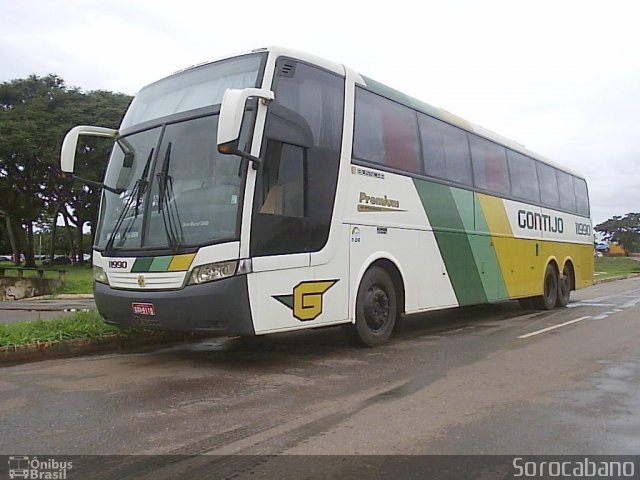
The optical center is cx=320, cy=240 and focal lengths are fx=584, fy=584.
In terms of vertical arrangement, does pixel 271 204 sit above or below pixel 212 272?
above

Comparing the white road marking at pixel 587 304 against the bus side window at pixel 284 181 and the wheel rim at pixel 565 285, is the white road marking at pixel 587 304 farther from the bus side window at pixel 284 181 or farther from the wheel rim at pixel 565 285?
the bus side window at pixel 284 181

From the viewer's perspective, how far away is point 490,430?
4.37 meters

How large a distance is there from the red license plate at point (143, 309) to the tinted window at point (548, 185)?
10007mm

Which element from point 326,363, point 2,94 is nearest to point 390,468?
point 326,363

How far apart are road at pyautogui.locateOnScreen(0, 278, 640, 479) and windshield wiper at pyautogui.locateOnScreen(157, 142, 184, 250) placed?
1.47 metres

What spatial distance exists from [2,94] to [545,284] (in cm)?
2725

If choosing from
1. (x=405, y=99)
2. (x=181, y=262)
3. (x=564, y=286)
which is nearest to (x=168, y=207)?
(x=181, y=262)

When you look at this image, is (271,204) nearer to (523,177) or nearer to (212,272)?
(212,272)

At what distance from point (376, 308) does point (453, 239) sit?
2544mm

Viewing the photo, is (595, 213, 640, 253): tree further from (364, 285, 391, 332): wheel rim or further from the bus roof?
(364, 285, 391, 332): wheel rim

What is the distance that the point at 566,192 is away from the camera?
14984 mm

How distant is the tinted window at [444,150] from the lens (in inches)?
361

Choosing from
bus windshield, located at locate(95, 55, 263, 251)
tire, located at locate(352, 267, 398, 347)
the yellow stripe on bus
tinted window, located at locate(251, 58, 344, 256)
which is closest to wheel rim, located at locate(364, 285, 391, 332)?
tire, located at locate(352, 267, 398, 347)

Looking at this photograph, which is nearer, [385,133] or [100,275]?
[100,275]
